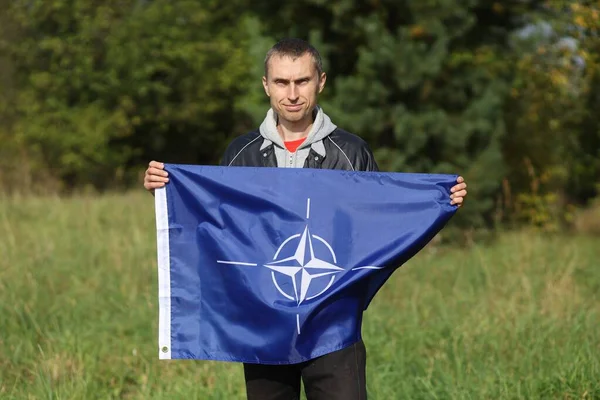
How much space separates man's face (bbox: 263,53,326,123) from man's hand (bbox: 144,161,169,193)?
0.52m

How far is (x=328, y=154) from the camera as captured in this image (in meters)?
3.04

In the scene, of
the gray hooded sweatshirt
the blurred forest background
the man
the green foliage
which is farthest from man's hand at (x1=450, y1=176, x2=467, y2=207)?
the green foliage

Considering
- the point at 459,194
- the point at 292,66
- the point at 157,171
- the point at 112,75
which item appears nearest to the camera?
the point at 292,66

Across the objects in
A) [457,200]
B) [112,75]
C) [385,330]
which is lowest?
[385,330]

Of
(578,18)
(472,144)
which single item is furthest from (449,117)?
(578,18)

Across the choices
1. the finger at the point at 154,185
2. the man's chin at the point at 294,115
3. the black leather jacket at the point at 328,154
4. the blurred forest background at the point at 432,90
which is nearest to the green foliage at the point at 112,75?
the blurred forest background at the point at 432,90

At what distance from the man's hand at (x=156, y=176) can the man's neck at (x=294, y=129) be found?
0.47m

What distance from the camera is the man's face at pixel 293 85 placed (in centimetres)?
288

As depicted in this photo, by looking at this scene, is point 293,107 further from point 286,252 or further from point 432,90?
point 432,90

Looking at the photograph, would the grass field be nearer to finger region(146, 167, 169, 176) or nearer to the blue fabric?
the blue fabric

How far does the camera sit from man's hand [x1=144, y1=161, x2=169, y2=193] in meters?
3.13

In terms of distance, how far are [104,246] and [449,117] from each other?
5.01 meters

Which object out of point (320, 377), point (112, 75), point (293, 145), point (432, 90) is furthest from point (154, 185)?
point (112, 75)

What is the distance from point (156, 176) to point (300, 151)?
1.81 ft
